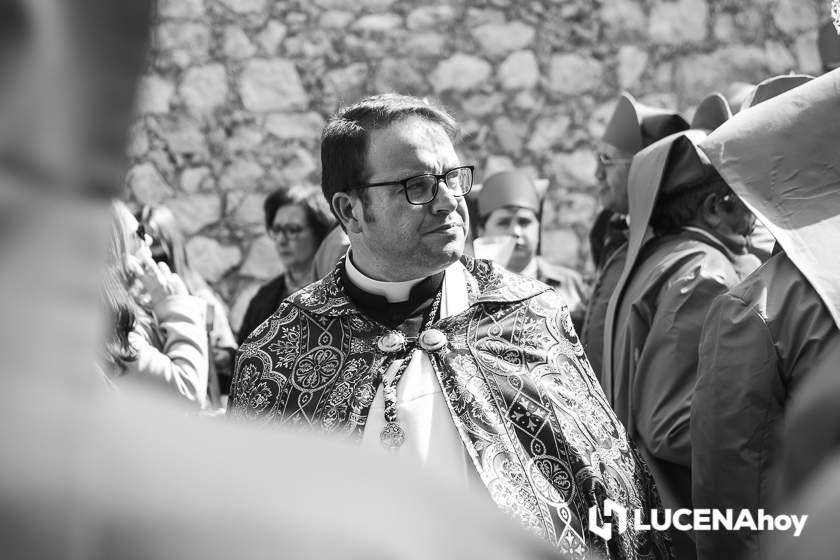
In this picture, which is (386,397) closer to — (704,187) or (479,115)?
(704,187)

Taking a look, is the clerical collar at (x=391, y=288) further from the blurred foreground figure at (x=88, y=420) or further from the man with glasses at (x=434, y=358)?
the blurred foreground figure at (x=88, y=420)

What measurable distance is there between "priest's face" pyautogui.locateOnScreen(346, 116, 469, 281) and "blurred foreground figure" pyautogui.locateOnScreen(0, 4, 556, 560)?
2.23 metres

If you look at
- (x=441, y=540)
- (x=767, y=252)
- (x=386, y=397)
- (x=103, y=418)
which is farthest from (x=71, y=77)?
(x=767, y=252)

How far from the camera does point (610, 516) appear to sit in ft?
8.72

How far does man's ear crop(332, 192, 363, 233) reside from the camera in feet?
10.2

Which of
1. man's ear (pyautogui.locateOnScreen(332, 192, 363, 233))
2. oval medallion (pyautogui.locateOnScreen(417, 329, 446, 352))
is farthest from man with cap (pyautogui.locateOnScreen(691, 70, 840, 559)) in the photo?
man's ear (pyautogui.locateOnScreen(332, 192, 363, 233))

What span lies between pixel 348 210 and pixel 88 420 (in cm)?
252

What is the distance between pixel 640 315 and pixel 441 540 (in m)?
3.06

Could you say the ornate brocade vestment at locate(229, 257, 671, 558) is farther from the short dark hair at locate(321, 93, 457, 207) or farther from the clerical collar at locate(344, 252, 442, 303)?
the short dark hair at locate(321, 93, 457, 207)

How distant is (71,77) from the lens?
25.4 inches

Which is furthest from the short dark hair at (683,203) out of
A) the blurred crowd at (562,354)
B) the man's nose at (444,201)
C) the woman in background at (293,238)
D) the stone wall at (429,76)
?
the stone wall at (429,76)

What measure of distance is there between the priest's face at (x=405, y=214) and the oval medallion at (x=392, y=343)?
18cm

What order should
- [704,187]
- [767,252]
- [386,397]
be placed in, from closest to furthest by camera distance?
[386,397], [704,187], [767,252]

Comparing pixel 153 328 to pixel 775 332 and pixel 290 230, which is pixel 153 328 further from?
pixel 775 332
